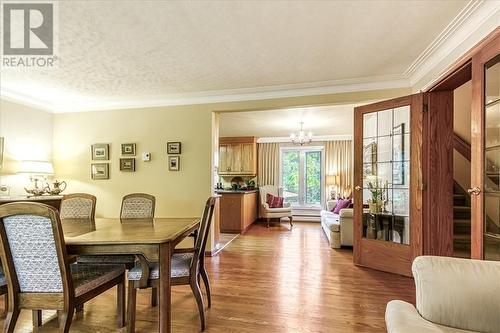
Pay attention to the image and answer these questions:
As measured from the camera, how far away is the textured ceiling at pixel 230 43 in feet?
6.34

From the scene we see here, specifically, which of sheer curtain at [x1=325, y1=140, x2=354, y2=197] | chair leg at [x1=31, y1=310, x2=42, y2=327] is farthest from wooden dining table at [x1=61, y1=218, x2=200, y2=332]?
sheer curtain at [x1=325, y1=140, x2=354, y2=197]

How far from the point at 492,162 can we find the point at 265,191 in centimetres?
546

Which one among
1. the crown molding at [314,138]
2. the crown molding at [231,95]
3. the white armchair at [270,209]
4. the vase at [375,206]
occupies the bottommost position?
the white armchair at [270,209]

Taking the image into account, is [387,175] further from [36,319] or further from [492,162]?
[36,319]

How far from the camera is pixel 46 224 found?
1.55 metres

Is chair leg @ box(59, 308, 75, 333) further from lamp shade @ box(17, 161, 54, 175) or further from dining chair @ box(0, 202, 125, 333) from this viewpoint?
lamp shade @ box(17, 161, 54, 175)

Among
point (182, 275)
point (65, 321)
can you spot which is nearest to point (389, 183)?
point (182, 275)

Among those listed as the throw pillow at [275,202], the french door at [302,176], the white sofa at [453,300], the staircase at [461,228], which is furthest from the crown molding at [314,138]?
the white sofa at [453,300]

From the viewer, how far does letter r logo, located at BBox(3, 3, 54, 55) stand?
6.31 feet

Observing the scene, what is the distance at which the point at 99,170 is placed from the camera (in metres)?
4.32

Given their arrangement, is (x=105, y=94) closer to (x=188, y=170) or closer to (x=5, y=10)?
(x=188, y=170)

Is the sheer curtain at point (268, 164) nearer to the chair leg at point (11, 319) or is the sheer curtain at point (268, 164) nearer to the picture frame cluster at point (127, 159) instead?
the picture frame cluster at point (127, 159)

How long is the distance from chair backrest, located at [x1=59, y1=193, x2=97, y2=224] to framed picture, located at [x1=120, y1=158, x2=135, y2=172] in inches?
52.1

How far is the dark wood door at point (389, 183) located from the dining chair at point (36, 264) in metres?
3.25
